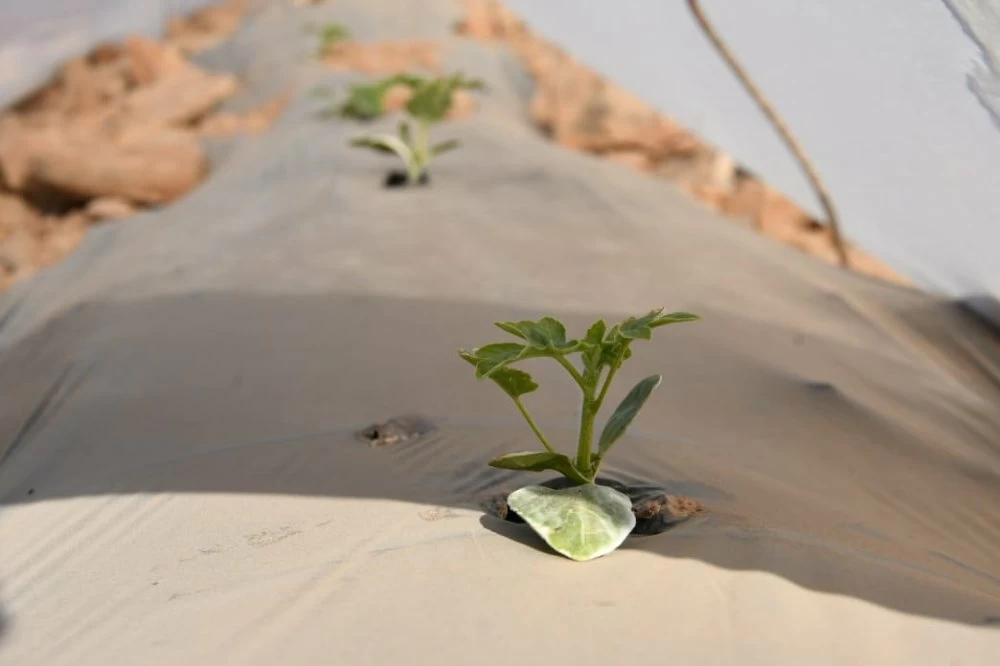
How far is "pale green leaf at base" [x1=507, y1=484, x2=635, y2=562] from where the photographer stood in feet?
4.65

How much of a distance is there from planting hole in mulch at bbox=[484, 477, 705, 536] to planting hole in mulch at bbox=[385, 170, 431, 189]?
2.64 metres

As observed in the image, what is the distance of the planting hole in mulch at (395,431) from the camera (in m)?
1.92

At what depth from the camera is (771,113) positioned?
3.54m

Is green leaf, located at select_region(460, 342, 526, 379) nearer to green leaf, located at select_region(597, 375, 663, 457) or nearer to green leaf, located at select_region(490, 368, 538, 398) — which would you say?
green leaf, located at select_region(490, 368, 538, 398)

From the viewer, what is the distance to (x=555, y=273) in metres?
3.07

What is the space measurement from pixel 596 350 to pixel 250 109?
248 inches

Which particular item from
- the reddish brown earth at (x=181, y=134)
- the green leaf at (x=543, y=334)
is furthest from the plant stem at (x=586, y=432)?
the reddish brown earth at (x=181, y=134)

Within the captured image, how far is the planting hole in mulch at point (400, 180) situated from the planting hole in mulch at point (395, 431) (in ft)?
7.35

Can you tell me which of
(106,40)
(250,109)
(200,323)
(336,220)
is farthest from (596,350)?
(106,40)

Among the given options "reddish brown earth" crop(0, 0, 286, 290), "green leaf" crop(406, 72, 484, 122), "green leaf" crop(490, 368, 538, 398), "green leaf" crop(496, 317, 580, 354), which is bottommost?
"reddish brown earth" crop(0, 0, 286, 290)

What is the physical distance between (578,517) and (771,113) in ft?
8.05

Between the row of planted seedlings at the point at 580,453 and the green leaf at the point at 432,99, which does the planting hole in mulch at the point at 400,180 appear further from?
the row of planted seedlings at the point at 580,453

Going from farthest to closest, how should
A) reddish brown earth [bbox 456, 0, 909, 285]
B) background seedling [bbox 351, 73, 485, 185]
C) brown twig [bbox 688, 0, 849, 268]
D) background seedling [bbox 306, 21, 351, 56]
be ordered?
background seedling [bbox 306, 21, 351, 56] < reddish brown earth [bbox 456, 0, 909, 285] < background seedling [bbox 351, 73, 485, 185] < brown twig [bbox 688, 0, 849, 268]

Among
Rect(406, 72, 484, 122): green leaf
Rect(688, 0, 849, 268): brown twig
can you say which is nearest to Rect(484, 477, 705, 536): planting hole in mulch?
Rect(688, 0, 849, 268): brown twig
